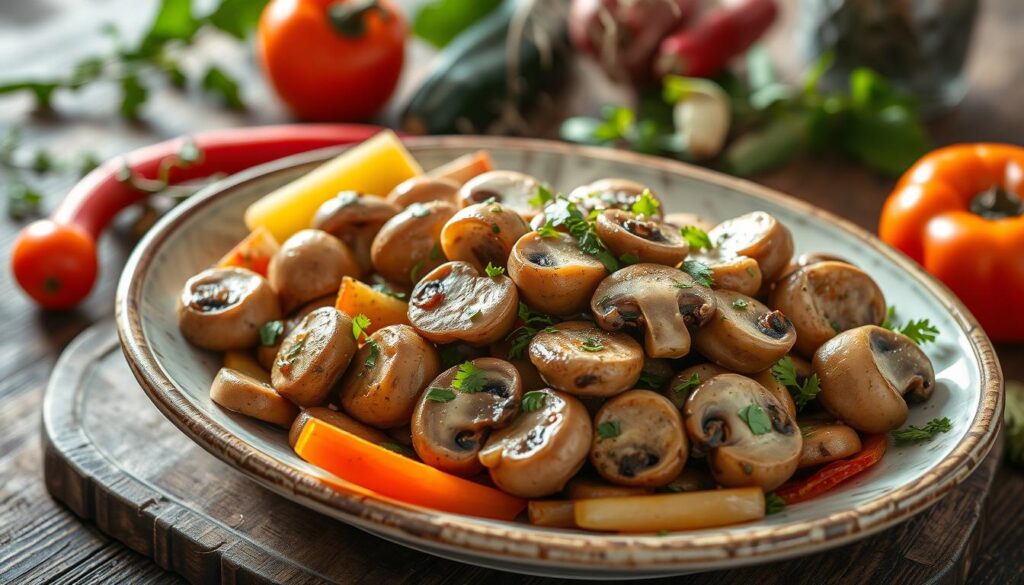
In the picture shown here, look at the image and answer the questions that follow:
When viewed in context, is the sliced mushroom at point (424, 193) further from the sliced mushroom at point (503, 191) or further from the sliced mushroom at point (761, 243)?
the sliced mushroom at point (761, 243)

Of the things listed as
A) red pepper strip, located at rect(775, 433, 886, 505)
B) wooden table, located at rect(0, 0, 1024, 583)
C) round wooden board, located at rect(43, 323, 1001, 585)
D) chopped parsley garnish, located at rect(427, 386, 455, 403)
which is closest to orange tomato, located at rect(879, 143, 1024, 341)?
wooden table, located at rect(0, 0, 1024, 583)

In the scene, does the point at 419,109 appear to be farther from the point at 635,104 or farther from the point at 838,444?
the point at 838,444

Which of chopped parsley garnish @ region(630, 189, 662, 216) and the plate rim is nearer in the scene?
the plate rim

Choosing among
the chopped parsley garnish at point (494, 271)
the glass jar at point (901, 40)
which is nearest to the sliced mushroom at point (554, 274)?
the chopped parsley garnish at point (494, 271)

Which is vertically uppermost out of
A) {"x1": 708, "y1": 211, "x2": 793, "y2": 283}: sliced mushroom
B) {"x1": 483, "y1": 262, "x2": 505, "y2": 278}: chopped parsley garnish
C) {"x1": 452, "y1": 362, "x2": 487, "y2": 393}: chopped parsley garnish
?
{"x1": 483, "y1": 262, "x2": 505, "y2": 278}: chopped parsley garnish

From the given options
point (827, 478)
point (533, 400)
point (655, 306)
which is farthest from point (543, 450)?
point (827, 478)

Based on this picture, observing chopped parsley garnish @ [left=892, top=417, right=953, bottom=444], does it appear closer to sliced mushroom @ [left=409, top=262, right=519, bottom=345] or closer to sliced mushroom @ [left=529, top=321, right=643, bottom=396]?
sliced mushroom @ [left=529, top=321, right=643, bottom=396]

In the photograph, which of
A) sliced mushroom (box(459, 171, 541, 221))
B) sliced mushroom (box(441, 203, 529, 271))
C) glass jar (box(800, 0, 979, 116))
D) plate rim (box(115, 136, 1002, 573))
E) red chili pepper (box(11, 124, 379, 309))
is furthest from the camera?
glass jar (box(800, 0, 979, 116))
